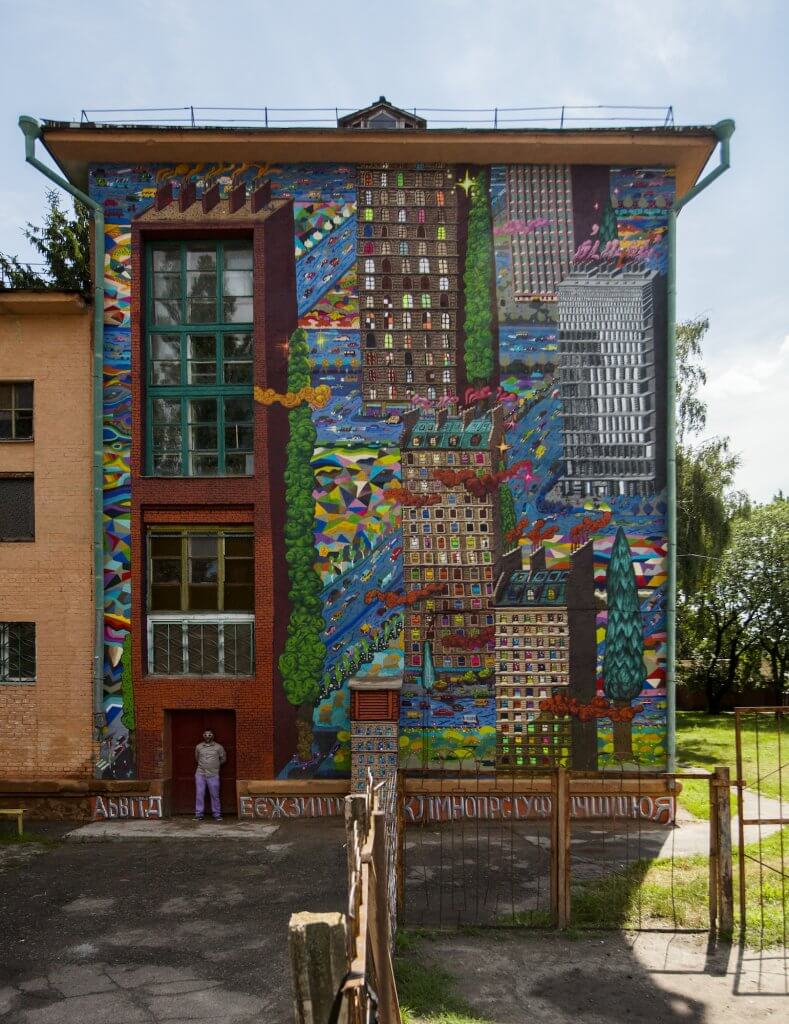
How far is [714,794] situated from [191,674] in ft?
28.5

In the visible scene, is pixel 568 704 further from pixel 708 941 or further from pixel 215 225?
pixel 215 225

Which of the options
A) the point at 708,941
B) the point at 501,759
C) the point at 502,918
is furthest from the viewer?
the point at 501,759

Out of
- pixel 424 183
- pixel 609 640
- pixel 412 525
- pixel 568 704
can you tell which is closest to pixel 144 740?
pixel 412 525

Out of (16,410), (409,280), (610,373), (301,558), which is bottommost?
(301,558)

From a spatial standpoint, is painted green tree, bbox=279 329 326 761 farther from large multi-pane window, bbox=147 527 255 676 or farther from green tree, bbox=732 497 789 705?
green tree, bbox=732 497 789 705

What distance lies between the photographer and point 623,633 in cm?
1345

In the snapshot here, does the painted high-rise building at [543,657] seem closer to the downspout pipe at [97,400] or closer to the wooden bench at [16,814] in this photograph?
the downspout pipe at [97,400]

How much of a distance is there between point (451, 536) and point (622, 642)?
3347 millimetres

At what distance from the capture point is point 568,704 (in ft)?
44.0

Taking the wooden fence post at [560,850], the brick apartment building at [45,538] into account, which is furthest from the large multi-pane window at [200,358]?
the wooden fence post at [560,850]

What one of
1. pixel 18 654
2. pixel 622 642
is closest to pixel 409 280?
pixel 622 642

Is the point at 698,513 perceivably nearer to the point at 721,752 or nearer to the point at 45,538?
the point at 721,752

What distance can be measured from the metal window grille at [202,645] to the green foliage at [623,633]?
239 inches

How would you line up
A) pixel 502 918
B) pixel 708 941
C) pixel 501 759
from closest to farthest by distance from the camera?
pixel 708 941 → pixel 502 918 → pixel 501 759
